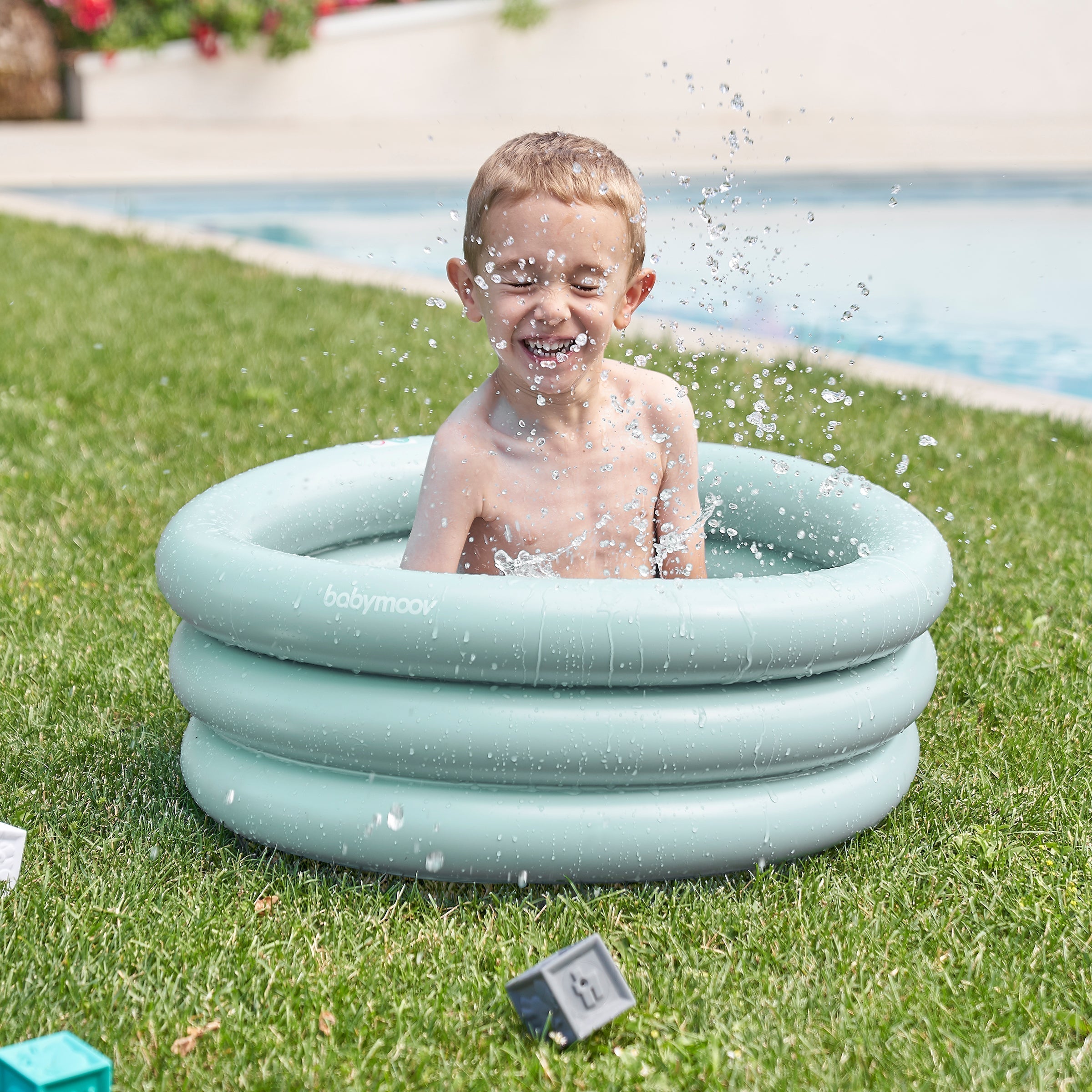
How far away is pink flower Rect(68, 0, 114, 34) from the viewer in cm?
1486

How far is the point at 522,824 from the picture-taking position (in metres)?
2.05

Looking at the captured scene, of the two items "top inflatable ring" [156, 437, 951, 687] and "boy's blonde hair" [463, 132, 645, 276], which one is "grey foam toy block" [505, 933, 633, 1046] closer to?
"top inflatable ring" [156, 437, 951, 687]

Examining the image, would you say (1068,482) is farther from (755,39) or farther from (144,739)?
(755,39)

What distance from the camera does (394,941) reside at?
204cm

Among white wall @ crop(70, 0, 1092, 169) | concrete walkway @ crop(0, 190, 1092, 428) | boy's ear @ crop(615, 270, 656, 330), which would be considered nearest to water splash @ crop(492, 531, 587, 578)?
boy's ear @ crop(615, 270, 656, 330)

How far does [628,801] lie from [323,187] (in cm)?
1048

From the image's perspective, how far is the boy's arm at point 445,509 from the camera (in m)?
2.41

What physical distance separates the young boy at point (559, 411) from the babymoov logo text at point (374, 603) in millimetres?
347

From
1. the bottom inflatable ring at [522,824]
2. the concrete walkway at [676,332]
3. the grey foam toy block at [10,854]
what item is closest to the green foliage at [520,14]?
the concrete walkway at [676,332]

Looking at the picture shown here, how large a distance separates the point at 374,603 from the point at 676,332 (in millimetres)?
4367

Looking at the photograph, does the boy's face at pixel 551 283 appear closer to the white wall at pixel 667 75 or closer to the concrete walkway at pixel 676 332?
the concrete walkway at pixel 676 332

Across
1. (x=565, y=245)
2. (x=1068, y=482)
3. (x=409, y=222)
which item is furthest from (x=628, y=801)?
(x=409, y=222)

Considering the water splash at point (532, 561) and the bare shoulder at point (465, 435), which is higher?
the bare shoulder at point (465, 435)

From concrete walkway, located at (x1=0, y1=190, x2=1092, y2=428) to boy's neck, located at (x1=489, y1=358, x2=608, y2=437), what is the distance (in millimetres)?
3204
